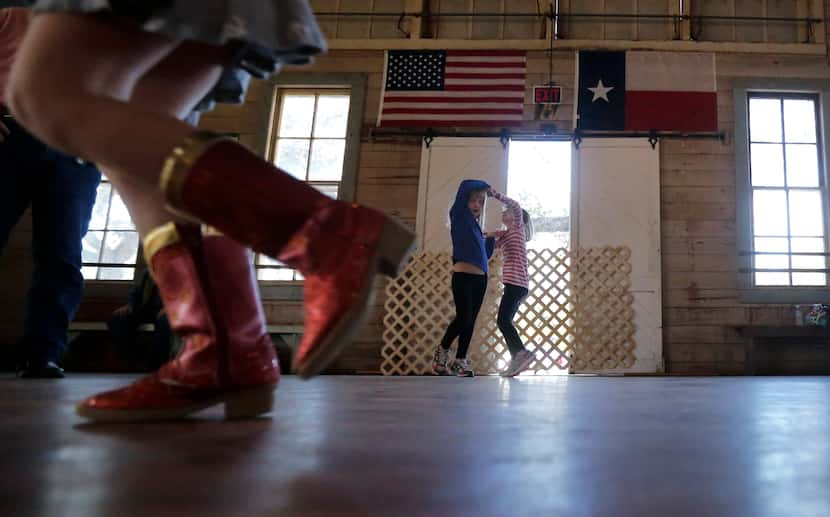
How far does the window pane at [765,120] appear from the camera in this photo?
4.23 metres

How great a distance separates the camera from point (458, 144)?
4254 mm

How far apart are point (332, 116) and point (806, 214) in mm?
3362

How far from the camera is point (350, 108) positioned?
4.41m

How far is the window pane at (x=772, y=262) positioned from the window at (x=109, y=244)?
13.9ft

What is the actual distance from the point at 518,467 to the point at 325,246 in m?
0.21

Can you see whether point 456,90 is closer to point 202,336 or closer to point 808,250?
point 808,250

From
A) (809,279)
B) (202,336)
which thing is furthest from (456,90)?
(202,336)

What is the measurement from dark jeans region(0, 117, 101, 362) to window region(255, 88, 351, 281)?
2768 millimetres

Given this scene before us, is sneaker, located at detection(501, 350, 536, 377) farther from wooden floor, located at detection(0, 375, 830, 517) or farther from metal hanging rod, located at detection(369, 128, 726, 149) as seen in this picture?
wooden floor, located at detection(0, 375, 830, 517)

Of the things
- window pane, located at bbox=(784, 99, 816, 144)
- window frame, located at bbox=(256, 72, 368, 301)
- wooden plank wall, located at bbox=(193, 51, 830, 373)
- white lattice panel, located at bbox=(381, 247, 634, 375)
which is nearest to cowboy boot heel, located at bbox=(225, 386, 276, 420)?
white lattice panel, located at bbox=(381, 247, 634, 375)

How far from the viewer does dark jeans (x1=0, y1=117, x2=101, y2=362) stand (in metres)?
1.49

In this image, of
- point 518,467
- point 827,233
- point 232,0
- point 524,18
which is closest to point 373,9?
point 524,18

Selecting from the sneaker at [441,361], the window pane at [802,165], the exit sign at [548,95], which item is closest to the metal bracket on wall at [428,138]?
the exit sign at [548,95]

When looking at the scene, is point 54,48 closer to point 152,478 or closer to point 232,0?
point 232,0
